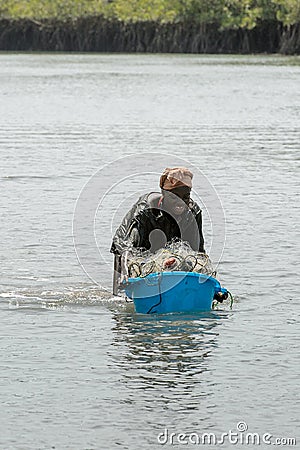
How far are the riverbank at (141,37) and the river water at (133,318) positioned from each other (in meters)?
74.3

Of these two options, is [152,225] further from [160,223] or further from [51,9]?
[51,9]

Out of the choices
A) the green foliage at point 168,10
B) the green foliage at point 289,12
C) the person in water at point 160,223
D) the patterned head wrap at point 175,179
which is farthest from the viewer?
the green foliage at point 168,10

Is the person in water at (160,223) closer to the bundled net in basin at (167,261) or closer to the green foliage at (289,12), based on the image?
the bundled net in basin at (167,261)

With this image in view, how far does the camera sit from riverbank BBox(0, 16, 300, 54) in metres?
102

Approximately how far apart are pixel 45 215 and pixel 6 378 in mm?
7566

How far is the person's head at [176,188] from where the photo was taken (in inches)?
413

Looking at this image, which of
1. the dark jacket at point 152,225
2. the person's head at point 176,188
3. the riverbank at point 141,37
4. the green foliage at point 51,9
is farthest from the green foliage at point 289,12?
the person's head at point 176,188

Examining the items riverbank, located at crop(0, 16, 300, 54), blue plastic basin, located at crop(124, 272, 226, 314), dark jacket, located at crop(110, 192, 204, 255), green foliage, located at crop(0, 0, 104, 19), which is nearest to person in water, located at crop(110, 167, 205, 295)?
dark jacket, located at crop(110, 192, 204, 255)

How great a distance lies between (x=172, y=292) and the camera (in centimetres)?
1066

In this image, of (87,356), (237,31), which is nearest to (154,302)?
(87,356)

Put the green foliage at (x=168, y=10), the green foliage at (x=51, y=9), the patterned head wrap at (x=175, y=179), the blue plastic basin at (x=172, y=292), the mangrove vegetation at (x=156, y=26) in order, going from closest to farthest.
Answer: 1. the blue plastic basin at (x=172, y=292)
2. the patterned head wrap at (x=175, y=179)
3. the mangrove vegetation at (x=156, y=26)
4. the green foliage at (x=168, y=10)
5. the green foliage at (x=51, y=9)

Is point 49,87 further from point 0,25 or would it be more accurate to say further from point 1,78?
point 0,25

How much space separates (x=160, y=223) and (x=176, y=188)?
392 millimetres

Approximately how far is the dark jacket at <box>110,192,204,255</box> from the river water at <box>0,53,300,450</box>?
60cm
